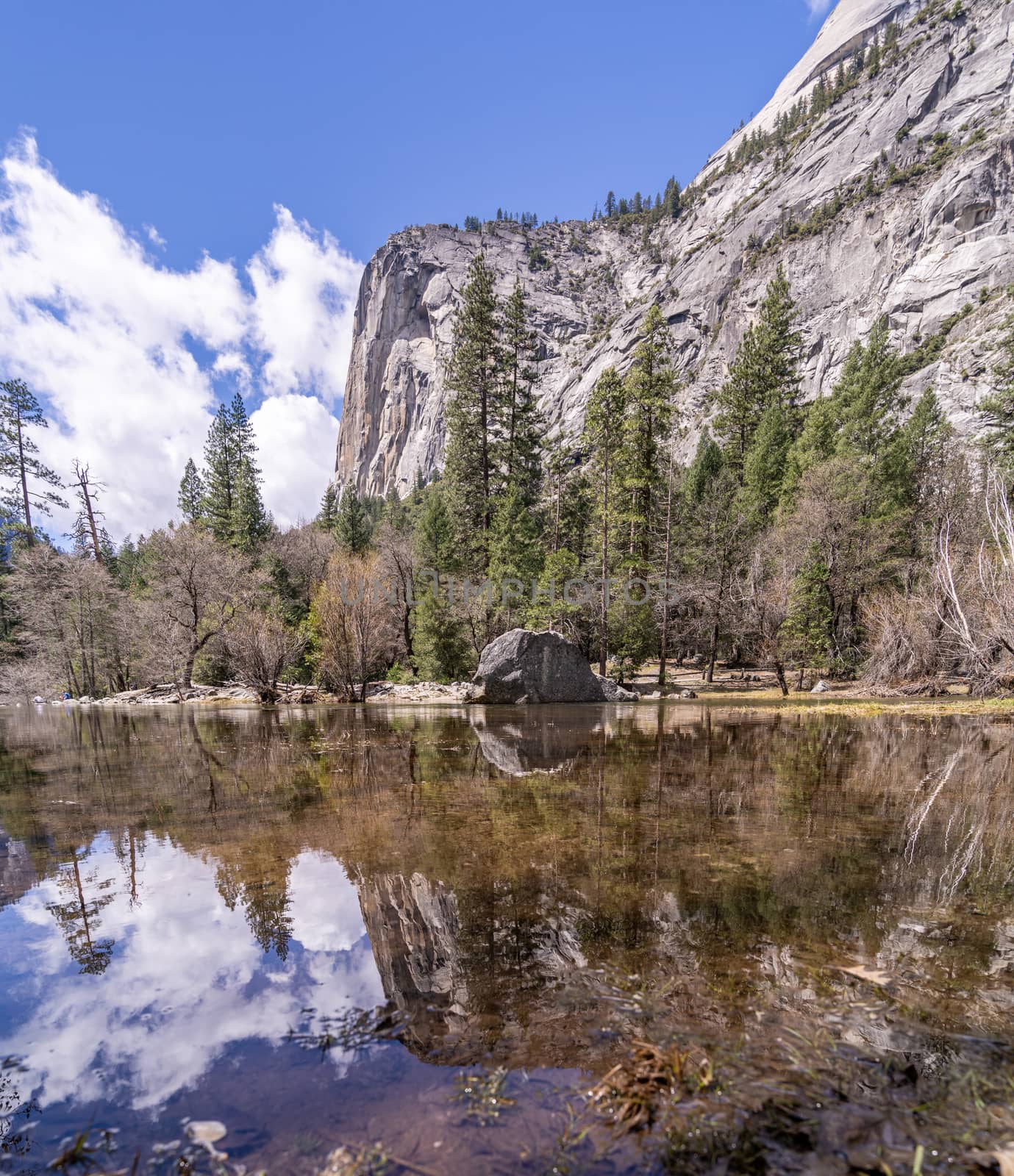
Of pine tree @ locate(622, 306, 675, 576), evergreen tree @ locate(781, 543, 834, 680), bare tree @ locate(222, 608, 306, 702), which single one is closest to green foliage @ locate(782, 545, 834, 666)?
evergreen tree @ locate(781, 543, 834, 680)

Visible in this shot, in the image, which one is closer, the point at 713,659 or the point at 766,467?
the point at 713,659

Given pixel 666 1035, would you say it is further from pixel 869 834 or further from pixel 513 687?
pixel 513 687

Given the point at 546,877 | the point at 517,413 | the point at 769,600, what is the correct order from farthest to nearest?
1. the point at 517,413
2. the point at 769,600
3. the point at 546,877

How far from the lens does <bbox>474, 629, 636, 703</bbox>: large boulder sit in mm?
20219

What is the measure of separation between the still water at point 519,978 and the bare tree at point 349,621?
14.3 metres

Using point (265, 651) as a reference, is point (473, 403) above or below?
above

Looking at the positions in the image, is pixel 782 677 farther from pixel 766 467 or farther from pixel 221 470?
pixel 221 470

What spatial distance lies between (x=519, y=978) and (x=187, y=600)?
94.5ft

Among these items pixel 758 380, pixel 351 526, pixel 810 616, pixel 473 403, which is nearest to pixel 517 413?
pixel 473 403

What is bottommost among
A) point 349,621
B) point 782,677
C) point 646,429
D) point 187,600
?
point 782,677

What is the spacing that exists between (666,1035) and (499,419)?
3506 cm

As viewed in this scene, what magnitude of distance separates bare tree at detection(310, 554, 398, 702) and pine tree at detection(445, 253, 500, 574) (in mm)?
11810

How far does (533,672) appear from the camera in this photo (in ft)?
67.1

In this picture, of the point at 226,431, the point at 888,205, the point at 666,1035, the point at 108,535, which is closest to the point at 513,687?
the point at 666,1035
